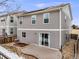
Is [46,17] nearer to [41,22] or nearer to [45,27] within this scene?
[41,22]

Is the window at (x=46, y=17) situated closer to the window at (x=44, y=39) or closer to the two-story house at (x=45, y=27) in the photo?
the two-story house at (x=45, y=27)

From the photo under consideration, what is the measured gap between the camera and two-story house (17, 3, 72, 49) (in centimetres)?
1730

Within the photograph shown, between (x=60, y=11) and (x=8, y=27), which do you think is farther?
(x=8, y=27)

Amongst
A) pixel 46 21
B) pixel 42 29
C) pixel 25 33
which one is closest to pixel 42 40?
pixel 42 29

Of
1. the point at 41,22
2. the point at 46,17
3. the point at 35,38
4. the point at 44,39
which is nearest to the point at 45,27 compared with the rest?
the point at 41,22

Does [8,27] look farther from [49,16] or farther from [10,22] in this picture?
[49,16]

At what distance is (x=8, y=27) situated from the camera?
31.4m

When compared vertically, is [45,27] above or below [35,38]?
above

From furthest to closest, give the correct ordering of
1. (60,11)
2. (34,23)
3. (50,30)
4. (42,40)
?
(34,23) → (42,40) → (50,30) → (60,11)

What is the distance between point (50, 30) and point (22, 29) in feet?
25.3

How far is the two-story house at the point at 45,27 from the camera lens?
1730cm

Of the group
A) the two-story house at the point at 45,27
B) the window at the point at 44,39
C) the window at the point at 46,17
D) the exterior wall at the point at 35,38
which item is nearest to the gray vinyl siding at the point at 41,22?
the two-story house at the point at 45,27

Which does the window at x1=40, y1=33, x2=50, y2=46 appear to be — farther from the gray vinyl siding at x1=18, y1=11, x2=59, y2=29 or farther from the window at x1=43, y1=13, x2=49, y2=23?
the window at x1=43, y1=13, x2=49, y2=23

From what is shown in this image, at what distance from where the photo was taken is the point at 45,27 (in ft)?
62.0
